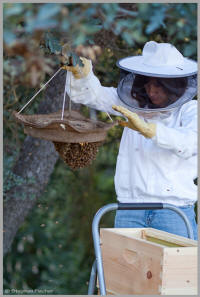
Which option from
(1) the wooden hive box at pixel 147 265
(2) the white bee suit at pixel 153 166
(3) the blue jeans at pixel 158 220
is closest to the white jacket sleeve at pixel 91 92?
(2) the white bee suit at pixel 153 166

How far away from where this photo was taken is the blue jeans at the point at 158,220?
2135mm

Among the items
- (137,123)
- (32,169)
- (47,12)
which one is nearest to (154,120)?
(137,123)

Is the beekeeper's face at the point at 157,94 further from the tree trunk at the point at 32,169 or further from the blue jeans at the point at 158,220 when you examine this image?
the tree trunk at the point at 32,169

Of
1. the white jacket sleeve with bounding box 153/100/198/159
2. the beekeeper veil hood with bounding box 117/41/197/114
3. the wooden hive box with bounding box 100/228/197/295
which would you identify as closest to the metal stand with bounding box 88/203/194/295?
the wooden hive box with bounding box 100/228/197/295

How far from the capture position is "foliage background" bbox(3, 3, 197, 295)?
3.38ft

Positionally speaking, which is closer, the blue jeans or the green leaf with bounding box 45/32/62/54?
the green leaf with bounding box 45/32/62/54

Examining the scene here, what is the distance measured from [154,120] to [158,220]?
42 centimetres

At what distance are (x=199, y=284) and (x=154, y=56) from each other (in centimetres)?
99

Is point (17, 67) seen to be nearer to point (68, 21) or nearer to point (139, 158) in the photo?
point (68, 21)

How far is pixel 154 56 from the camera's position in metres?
2.16

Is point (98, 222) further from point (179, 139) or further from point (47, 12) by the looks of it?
point (47, 12)

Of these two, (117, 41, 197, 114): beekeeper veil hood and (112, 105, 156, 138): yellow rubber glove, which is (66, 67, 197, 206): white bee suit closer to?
(117, 41, 197, 114): beekeeper veil hood

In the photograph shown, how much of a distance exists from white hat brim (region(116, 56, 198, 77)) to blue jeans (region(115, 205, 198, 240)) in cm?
56

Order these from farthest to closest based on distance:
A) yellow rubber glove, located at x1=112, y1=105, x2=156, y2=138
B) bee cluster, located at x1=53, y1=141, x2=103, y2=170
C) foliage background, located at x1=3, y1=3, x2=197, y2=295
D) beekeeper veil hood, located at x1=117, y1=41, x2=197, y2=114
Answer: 1. beekeeper veil hood, located at x1=117, y1=41, x2=197, y2=114
2. bee cluster, located at x1=53, y1=141, x2=103, y2=170
3. yellow rubber glove, located at x1=112, y1=105, x2=156, y2=138
4. foliage background, located at x1=3, y1=3, x2=197, y2=295
